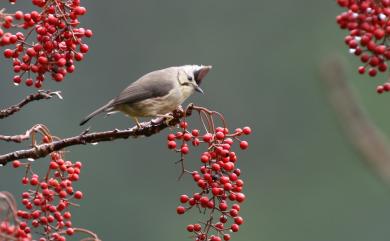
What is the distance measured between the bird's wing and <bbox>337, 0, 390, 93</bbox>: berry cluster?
7.77ft

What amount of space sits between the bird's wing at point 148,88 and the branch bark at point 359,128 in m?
2.04

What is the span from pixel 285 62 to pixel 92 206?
1076 centimetres

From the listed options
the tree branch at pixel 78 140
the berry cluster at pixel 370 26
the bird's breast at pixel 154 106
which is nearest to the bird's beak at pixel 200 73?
the bird's breast at pixel 154 106

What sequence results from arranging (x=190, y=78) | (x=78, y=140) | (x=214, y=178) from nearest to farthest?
(x=78, y=140) < (x=214, y=178) < (x=190, y=78)

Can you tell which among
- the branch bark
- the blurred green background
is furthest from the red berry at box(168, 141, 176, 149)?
the blurred green background

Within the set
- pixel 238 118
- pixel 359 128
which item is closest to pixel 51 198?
pixel 359 128

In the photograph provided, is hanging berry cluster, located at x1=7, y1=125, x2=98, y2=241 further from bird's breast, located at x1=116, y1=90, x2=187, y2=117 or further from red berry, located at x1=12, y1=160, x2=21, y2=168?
A: bird's breast, located at x1=116, y1=90, x2=187, y2=117

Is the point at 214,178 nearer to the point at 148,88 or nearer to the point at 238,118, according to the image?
the point at 148,88

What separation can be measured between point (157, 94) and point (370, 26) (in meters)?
2.52

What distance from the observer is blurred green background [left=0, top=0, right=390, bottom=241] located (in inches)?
999

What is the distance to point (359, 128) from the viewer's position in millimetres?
3326

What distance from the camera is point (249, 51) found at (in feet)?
109

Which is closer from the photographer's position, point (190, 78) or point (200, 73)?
point (200, 73)

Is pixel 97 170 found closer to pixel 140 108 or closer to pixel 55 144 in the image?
pixel 140 108
